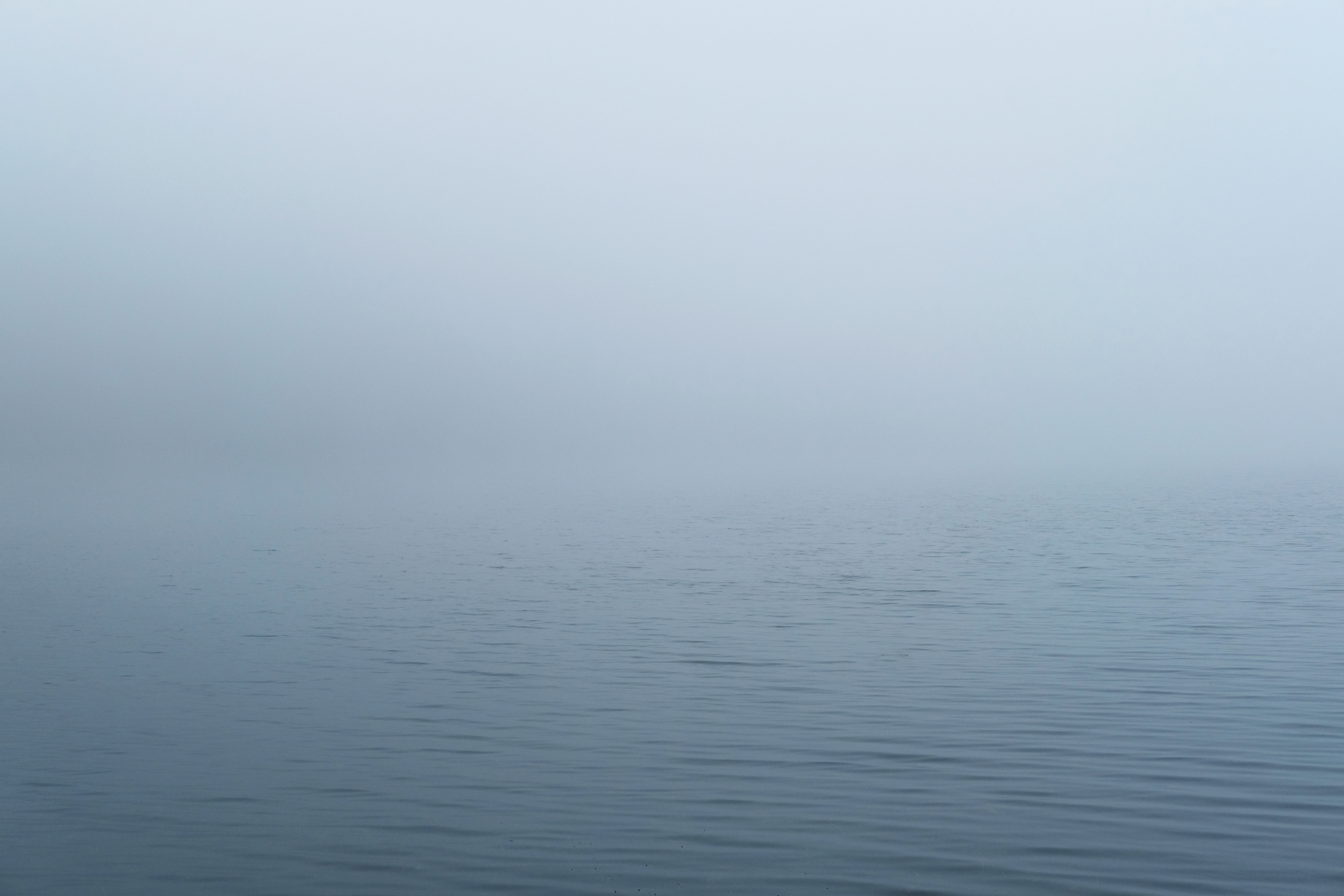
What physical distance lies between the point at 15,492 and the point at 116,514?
44586 millimetres

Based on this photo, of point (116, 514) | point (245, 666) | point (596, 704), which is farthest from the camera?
point (116, 514)

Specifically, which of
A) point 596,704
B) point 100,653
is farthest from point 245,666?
point 596,704

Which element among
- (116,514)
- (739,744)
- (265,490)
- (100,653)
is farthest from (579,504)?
(739,744)

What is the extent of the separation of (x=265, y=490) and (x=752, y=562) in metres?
87.5

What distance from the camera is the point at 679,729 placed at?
20.0m

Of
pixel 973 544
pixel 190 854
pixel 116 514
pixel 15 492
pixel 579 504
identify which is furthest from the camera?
pixel 15 492

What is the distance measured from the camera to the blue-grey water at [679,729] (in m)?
13.4

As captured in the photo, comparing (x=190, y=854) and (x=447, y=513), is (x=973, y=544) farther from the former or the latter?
(x=190, y=854)

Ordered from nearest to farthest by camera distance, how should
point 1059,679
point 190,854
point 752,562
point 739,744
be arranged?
point 190,854 < point 739,744 < point 1059,679 < point 752,562

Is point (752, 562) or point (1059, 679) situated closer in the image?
point (1059, 679)

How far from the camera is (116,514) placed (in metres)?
84.9

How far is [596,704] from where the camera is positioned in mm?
22312

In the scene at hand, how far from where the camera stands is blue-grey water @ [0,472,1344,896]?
1340 centimetres

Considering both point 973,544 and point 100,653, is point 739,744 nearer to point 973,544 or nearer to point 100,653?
point 100,653
